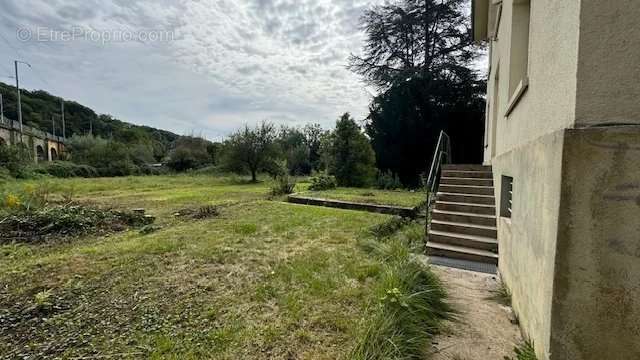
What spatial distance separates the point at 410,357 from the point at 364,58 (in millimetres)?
15671

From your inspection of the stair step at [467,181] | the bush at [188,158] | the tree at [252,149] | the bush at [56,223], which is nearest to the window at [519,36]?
the stair step at [467,181]

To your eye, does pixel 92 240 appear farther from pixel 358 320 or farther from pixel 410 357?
pixel 410 357

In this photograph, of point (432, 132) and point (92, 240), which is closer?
point (92, 240)

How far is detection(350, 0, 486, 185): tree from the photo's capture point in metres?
14.0

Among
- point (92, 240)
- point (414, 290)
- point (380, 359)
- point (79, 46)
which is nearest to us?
point (380, 359)

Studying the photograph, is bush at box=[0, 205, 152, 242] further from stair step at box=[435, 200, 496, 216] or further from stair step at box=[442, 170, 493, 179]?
stair step at box=[442, 170, 493, 179]

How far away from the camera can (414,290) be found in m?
2.75

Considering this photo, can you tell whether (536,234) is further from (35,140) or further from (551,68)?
(35,140)

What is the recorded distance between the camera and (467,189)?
5.83 m

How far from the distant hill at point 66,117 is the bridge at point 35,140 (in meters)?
2.78

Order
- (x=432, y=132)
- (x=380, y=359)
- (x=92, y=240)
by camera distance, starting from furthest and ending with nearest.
Result: (x=432, y=132) → (x=92, y=240) → (x=380, y=359)

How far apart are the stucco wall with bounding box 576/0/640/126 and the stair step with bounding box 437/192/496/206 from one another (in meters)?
4.12

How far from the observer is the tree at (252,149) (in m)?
19.3

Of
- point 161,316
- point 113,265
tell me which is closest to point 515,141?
point 161,316
